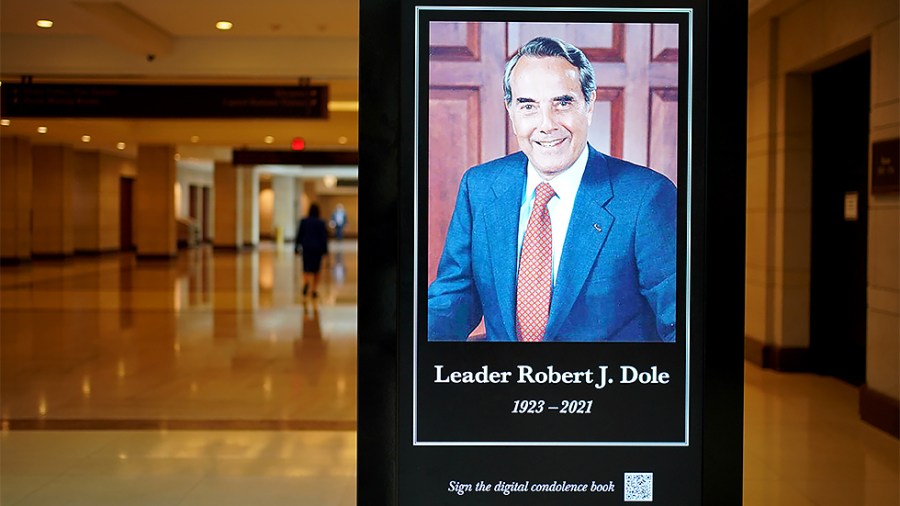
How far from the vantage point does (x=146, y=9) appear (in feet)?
28.7

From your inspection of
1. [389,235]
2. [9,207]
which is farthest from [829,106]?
[9,207]

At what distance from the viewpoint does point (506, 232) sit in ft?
8.48

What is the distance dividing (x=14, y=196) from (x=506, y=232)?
22820mm

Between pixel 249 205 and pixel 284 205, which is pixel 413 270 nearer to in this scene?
pixel 249 205

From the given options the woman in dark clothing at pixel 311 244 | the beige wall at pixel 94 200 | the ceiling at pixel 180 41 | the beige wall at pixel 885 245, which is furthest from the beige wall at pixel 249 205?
the beige wall at pixel 885 245

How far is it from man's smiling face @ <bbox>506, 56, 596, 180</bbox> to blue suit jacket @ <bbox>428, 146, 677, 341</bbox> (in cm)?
9

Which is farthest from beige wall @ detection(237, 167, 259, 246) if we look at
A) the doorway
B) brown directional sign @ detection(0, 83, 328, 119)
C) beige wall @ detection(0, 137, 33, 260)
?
the doorway

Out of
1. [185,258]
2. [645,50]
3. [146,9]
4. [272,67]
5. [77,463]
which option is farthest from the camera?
[185,258]

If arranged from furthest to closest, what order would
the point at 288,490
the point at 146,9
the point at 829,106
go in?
the point at 146,9 → the point at 829,106 → the point at 288,490

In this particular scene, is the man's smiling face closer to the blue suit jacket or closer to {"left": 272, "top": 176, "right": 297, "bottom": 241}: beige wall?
the blue suit jacket

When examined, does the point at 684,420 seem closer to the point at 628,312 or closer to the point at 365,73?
the point at 628,312

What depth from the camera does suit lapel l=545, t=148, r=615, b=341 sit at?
2.56 meters

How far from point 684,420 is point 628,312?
394 millimetres

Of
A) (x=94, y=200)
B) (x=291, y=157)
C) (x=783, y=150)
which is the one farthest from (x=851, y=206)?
(x=94, y=200)
